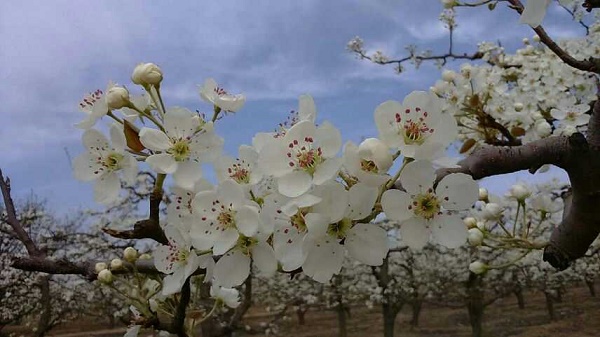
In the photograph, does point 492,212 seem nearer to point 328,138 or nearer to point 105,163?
point 328,138

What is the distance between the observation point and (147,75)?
1242 millimetres

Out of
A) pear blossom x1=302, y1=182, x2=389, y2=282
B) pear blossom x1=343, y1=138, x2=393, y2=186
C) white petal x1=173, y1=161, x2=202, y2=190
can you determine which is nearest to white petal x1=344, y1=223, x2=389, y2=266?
pear blossom x1=302, y1=182, x2=389, y2=282

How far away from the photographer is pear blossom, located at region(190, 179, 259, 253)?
103cm

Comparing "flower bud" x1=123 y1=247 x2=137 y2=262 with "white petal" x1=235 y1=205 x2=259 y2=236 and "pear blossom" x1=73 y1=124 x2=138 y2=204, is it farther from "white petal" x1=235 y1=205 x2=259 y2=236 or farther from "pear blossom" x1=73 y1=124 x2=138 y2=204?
"white petal" x1=235 y1=205 x2=259 y2=236

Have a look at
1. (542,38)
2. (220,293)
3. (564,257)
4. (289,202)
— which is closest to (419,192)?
(289,202)

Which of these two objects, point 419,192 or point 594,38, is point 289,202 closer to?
point 419,192

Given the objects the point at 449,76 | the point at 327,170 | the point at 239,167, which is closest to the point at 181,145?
the point at 239,167

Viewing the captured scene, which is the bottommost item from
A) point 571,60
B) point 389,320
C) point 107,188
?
point 107,188

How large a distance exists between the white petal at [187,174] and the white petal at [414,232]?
0.42 meters

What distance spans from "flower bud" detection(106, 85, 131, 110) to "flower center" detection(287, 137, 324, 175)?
42cm

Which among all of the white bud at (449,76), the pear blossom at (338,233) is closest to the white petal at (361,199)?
the pear blossom at (338,233)

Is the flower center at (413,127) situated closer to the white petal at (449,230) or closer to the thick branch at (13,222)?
the white petal at (449,230)

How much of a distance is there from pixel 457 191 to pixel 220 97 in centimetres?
57

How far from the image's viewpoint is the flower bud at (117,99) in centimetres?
121
